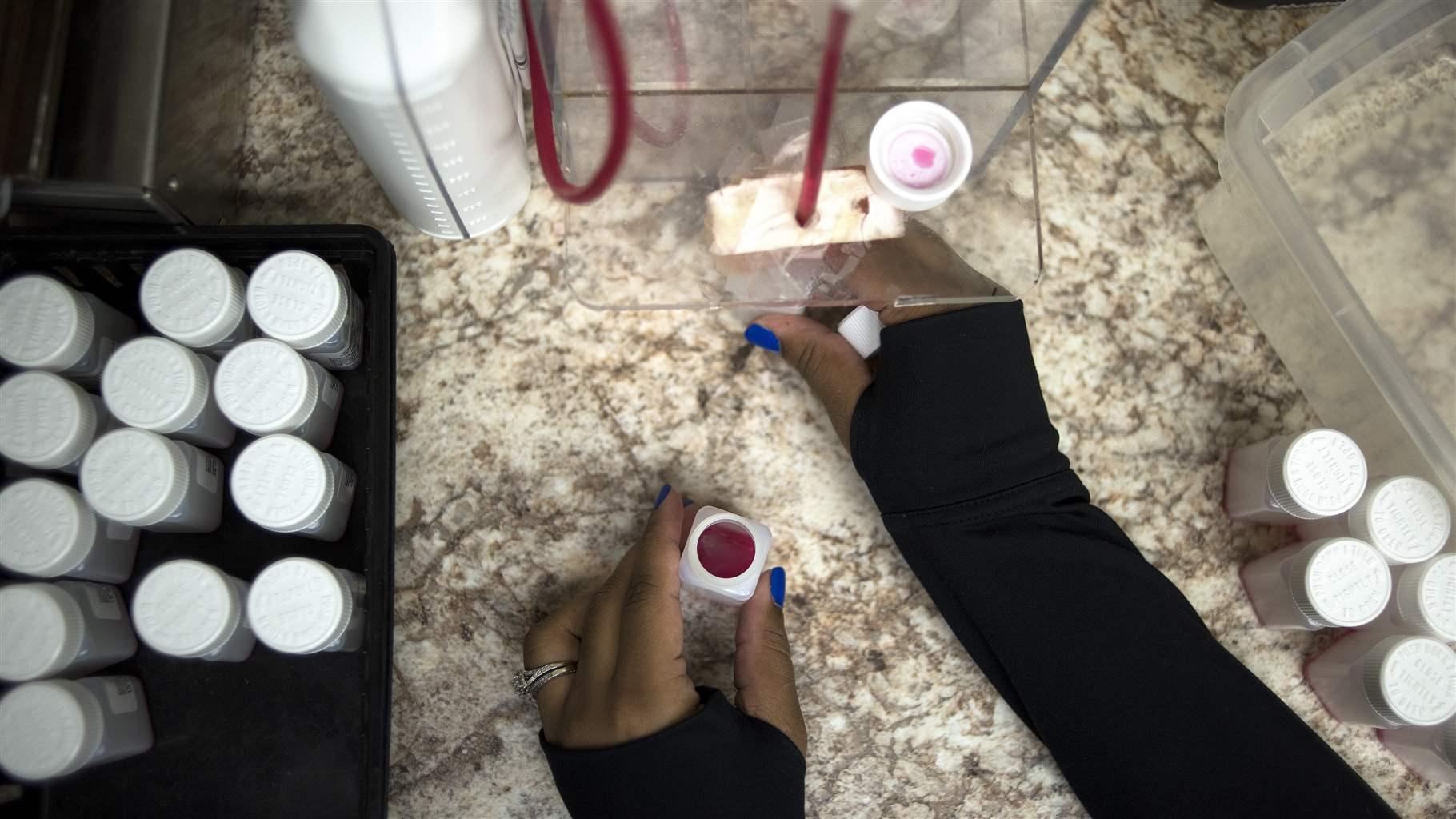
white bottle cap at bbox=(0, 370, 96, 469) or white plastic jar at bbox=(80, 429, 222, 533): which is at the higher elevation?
white bottle cap at bbox=(0, 370, 96, 469)

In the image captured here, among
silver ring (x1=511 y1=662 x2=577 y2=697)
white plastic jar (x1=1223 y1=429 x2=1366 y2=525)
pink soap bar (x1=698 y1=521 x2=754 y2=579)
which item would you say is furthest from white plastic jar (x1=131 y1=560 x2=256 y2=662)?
white plastic jar (x1=1223 y1=429 x2=1366 y2=525)

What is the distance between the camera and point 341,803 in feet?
2.10

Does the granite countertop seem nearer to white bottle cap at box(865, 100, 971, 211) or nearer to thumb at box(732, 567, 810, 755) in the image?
thumb at box(732, 567, 810, 755)

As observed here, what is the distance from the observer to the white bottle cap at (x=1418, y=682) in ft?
2.15

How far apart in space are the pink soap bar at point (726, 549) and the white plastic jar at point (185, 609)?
0.32 meters

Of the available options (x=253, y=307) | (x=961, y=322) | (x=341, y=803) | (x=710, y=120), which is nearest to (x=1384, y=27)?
(x=961, y=322)

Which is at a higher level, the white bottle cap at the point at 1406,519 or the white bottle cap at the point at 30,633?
the white bottle cap at the point at 30,633

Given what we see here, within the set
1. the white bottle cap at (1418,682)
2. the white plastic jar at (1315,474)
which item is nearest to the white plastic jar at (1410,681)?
the white bottle cap at (1418,682)

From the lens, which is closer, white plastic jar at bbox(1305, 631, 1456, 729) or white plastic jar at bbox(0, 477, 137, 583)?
white plastic jar at bbox(0, 477, 137, 583)

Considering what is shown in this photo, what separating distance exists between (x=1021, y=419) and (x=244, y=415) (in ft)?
1.79

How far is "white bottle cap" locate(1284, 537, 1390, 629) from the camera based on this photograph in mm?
660

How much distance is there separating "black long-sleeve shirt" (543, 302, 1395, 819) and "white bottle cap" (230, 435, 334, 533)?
0.24 meters

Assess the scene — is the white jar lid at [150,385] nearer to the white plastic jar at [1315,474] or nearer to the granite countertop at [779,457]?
the granite countertop at [779,457]

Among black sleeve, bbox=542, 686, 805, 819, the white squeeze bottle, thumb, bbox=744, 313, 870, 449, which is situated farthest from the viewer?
thumb, bbox=744, 313, 870, 449
